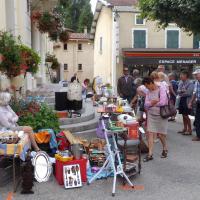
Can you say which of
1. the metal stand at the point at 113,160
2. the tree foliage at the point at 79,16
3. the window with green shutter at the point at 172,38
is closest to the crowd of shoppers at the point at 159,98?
the metal stand at the point at 113,160

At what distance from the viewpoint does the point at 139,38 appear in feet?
98.9

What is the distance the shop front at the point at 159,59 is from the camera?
28.8m

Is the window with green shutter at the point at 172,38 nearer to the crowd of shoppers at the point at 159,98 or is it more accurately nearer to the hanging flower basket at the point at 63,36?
the hanging flower basket at the point at 63,36

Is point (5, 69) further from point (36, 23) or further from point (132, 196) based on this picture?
point (36, 23)

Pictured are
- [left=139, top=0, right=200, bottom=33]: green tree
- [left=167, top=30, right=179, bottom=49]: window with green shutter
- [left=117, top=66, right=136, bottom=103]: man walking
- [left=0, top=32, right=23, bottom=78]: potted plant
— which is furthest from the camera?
[left=167, top=30, right=179, bottom=49]: window with green shutter

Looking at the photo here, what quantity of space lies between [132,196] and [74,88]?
14.0 feet

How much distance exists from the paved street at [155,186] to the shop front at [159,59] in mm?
21081

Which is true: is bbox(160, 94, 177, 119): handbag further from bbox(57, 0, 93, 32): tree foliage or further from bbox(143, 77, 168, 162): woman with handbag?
bbox(57, 0, 93, 32): tree foliage

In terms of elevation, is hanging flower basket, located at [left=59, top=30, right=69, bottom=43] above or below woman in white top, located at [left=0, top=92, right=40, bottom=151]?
above

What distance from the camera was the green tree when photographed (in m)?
12.9

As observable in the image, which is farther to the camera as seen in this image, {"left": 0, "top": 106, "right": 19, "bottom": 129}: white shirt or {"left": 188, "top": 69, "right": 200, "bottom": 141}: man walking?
{"left": 188, "top": 69, "right": 200, "bottom": 141}: man walking

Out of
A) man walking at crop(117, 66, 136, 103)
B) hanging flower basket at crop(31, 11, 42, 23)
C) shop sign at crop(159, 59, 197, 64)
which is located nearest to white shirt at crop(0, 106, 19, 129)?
man walking at crop(117, 66, 136, 103)

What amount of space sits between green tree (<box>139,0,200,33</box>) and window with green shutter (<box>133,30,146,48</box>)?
606 inches

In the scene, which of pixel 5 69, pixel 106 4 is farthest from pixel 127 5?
pixel 5 69
